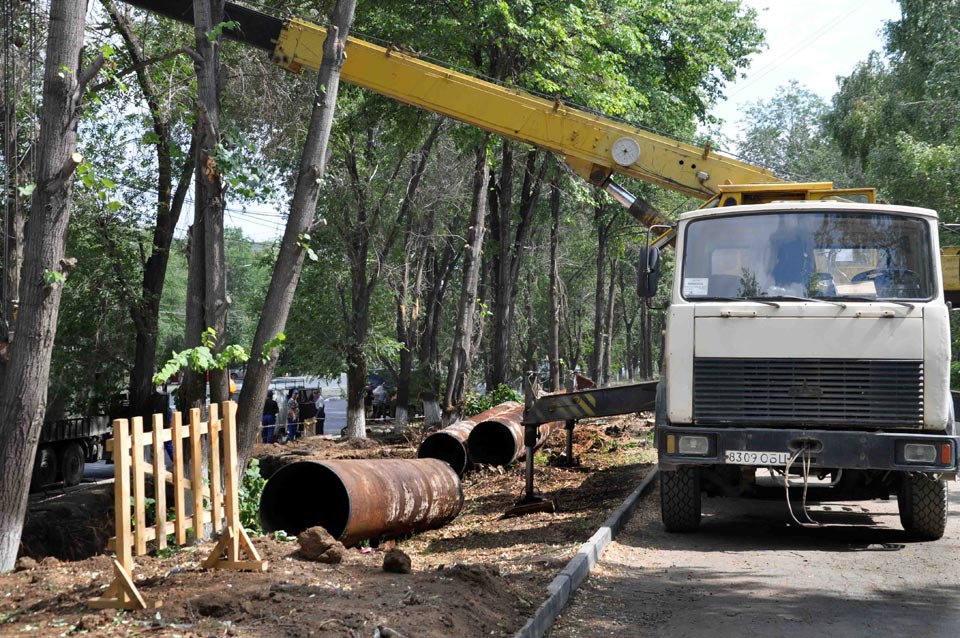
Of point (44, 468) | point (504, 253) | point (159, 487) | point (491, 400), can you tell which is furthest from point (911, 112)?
point (159, 487)

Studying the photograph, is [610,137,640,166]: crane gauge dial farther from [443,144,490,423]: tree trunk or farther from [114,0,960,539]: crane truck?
[443,144,490,423]: tree trunk

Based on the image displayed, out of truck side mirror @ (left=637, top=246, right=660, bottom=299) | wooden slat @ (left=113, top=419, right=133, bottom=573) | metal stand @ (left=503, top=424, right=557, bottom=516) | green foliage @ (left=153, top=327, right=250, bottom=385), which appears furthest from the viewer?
metal stand @ (left=503, top=424, right=557, bottom=516)

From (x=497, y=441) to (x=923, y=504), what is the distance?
7.98 meters

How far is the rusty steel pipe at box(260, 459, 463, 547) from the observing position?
9.64 m

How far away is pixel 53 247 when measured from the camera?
8930 millimetres

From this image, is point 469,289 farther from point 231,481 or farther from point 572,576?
point 572,576

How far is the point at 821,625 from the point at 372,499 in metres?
4.51

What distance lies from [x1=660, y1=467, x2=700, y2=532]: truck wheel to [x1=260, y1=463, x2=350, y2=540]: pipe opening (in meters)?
3.11

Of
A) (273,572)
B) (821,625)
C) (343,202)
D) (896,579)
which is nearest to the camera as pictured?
(821,625)

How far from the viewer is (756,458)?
8.94 meters

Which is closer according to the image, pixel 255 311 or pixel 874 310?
pixel 874 310

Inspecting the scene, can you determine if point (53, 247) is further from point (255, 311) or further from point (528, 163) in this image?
point (255, 311)

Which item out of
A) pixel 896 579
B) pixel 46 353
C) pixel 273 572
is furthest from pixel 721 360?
pixel 46 353

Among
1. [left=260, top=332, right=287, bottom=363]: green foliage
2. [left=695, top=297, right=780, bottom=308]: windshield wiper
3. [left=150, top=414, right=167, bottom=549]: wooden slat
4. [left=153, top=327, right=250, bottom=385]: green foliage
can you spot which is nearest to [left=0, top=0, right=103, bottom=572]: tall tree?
[left=153, top=327, right=250, bottom=385]: green foliage
